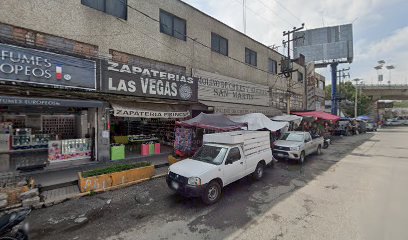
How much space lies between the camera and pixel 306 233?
5.11 meters

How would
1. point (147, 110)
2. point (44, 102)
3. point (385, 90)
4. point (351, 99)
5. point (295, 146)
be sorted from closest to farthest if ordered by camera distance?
point (44, 102), point (147, 110), point (295, 146), point (385, 90), point (351, 99)

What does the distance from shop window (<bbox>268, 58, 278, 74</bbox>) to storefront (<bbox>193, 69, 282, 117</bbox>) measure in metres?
2.64

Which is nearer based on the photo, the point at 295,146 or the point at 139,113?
the point at 139,113

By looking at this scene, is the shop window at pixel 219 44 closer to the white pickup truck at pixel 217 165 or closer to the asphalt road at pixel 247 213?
the white pickup truck at pixel 217 165

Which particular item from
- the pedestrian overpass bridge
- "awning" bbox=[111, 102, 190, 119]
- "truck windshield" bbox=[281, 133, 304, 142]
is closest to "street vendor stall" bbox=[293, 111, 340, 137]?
"truck windshield" bbox=[281, 133, 304, 142]

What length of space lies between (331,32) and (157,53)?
39910mm

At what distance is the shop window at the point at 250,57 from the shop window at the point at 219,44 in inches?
124

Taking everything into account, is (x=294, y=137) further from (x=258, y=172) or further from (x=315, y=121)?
(x=315, y=121)

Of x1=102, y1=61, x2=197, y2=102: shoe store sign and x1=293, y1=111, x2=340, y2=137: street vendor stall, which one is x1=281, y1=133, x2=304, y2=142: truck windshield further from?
x1=293, y1=111, x2=340, y2=137: street vendor stall

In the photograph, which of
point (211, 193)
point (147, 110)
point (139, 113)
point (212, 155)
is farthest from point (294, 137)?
point (139, 113)

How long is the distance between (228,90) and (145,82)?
7.91m

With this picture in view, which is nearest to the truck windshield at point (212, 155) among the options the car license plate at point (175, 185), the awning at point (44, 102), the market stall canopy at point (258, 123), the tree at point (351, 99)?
the car license plate at point (175, 185)

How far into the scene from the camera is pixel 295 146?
12531mm

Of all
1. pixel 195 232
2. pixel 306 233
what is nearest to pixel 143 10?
pixel 195 232
